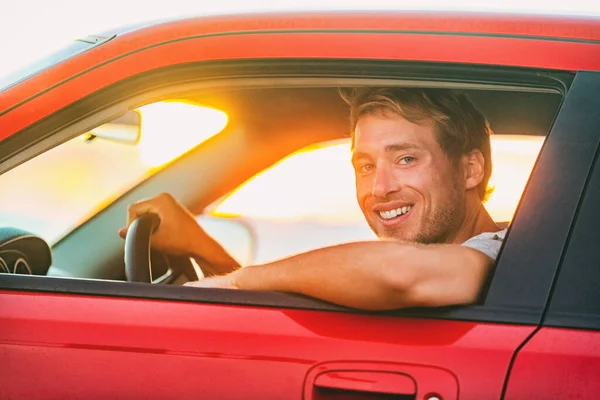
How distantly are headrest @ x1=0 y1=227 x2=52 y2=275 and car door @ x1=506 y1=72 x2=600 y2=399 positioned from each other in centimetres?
111

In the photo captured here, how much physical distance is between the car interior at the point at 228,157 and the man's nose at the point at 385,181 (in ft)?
0.97

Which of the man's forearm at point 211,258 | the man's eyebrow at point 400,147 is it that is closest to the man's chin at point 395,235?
the man's eyebrow at point 400,147

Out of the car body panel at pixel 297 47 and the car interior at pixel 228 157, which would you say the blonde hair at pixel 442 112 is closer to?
the car interior at pixel 228 157

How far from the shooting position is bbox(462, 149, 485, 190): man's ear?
2600 mm

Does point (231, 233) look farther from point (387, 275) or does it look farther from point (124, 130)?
point (387, 275)

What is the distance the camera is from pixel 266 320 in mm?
1590

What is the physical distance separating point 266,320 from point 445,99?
1015 mm

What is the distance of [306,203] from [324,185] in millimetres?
86

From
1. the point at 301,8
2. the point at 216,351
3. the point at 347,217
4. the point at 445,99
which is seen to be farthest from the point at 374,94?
the point at 216,351

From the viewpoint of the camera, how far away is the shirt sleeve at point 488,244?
1.73 metres

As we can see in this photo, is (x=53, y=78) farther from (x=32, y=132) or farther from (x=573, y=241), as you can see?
(x=573, y=241)

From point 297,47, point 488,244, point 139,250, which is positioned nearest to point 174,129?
point 139,250

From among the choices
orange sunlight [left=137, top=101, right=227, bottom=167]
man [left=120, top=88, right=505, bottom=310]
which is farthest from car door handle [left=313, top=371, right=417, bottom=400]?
orange sunlight [left=137, top=101, right=227, bottom=167]

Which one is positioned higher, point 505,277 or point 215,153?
point 215,153
